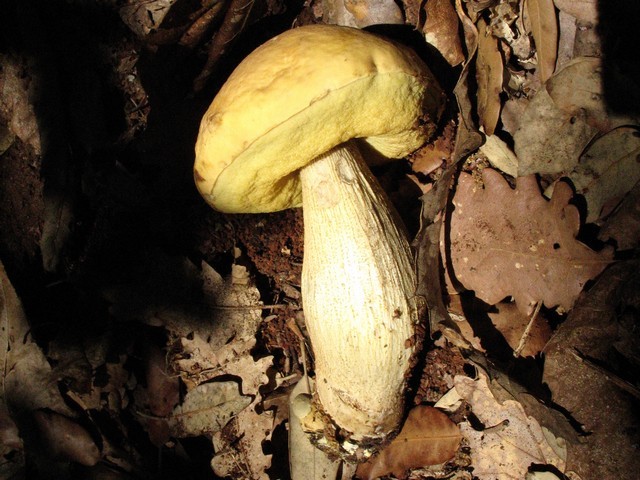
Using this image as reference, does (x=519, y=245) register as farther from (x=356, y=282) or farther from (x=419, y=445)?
(x=419, y=445)

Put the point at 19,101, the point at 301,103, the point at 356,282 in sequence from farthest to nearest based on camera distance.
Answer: the point at 19,101, the point at 356,282, the point at 301,103

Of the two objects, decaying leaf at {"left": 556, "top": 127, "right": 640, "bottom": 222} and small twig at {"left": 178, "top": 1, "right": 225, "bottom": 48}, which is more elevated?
small twig at {"left": 178, "top": 1, "right": 225, "bottom": 48}

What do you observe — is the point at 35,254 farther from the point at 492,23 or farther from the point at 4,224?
the point at 492,23

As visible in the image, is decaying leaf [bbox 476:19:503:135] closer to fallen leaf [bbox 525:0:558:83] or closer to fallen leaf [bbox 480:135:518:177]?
fallen leaf [bbox 480:135:518:177]

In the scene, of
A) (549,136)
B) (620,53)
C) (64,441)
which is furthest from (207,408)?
(620,53)

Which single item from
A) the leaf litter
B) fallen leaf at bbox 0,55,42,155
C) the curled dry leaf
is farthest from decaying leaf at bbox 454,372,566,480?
fallen leaf at bbox 0,55,42,155

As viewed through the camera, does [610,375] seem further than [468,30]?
No

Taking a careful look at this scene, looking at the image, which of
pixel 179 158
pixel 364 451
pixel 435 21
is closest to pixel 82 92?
pixel 179 158
